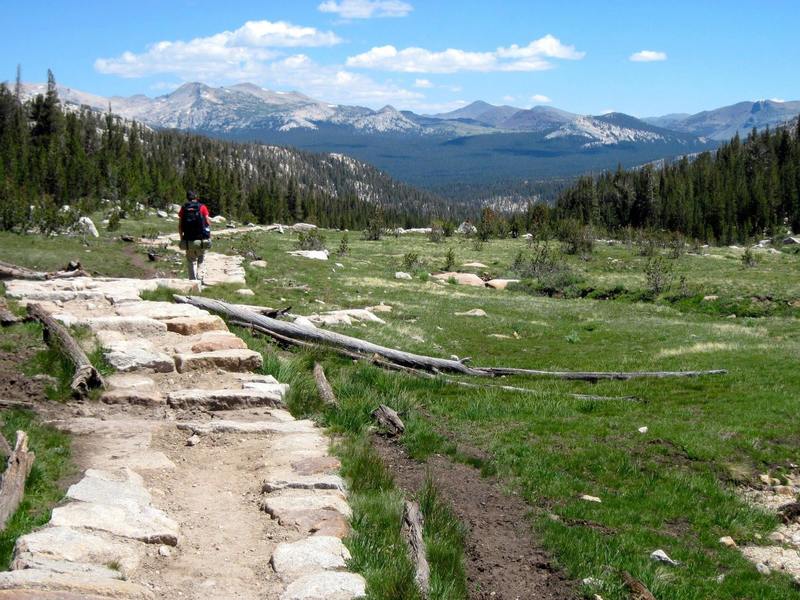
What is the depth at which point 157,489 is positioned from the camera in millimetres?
7098

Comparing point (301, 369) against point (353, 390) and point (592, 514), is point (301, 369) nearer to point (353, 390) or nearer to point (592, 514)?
point (353, 390)

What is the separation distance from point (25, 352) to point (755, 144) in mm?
149158

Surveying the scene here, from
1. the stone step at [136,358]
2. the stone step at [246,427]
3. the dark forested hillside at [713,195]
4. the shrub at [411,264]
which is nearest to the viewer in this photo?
the stone step at [246,427]

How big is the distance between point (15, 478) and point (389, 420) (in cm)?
580

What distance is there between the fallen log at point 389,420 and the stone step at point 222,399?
1705 millimetres

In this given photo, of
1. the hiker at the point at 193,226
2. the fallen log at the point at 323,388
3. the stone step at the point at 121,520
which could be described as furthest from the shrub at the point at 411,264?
the stone step at the point at 121,520

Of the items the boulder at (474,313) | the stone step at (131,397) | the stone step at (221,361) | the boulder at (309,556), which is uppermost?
the stone step at (221,361)

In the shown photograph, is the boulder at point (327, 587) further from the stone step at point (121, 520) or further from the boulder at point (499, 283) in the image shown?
the boulder at point (499, 283)

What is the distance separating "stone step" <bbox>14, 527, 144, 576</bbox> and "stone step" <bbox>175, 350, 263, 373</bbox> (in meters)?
5.50

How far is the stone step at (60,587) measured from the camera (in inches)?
176

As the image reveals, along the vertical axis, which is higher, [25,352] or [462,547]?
[25,352]

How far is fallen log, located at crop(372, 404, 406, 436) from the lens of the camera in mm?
10789

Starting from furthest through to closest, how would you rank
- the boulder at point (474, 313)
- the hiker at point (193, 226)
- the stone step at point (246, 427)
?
the boulder at point (474, 313)
the hiker at point (193, 226)
the stone step at point (246, 427)

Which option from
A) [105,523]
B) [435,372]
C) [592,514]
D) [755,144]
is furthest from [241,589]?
[755,144]
